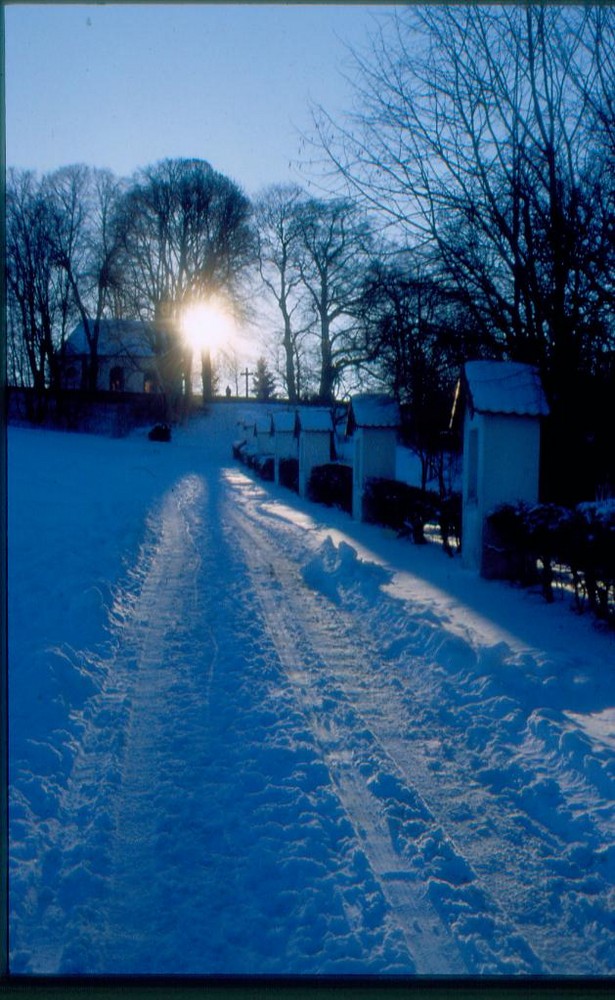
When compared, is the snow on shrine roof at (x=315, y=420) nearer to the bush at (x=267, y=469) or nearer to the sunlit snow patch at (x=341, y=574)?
the bush at (x=267, y=469)

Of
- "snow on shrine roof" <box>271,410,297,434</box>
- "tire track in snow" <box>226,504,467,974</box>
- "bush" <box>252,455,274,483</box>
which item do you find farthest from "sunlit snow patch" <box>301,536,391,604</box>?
"bush" <box>252,455,274,483</box>

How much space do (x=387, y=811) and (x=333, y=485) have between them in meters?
19.9

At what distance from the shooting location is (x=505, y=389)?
39.4 ft

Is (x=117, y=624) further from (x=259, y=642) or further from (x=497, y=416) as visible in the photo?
(x=497, y=416)

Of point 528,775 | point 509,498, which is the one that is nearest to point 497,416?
point 509,498

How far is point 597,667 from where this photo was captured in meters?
6.69

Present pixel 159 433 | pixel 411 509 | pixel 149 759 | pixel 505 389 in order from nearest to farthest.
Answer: pixel 149 759 < pixel 505 389 < pixel 411 509 < pixel 159 433

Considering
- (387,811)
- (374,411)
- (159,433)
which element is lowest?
(387,811)

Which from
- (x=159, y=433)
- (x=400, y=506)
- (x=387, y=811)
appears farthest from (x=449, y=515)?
(x=159, y=433)

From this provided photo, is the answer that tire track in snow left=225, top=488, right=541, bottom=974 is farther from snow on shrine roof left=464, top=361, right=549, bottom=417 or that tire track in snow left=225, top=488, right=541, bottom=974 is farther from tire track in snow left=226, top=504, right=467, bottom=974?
snow on shrine roof left=464, top=361, right=549, bottom=417

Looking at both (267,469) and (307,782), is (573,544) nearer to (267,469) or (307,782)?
(307,782)

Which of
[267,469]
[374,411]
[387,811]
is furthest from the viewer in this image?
[267,469]

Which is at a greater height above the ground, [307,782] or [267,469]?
[267,469]

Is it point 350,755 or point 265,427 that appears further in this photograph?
point 265,427
